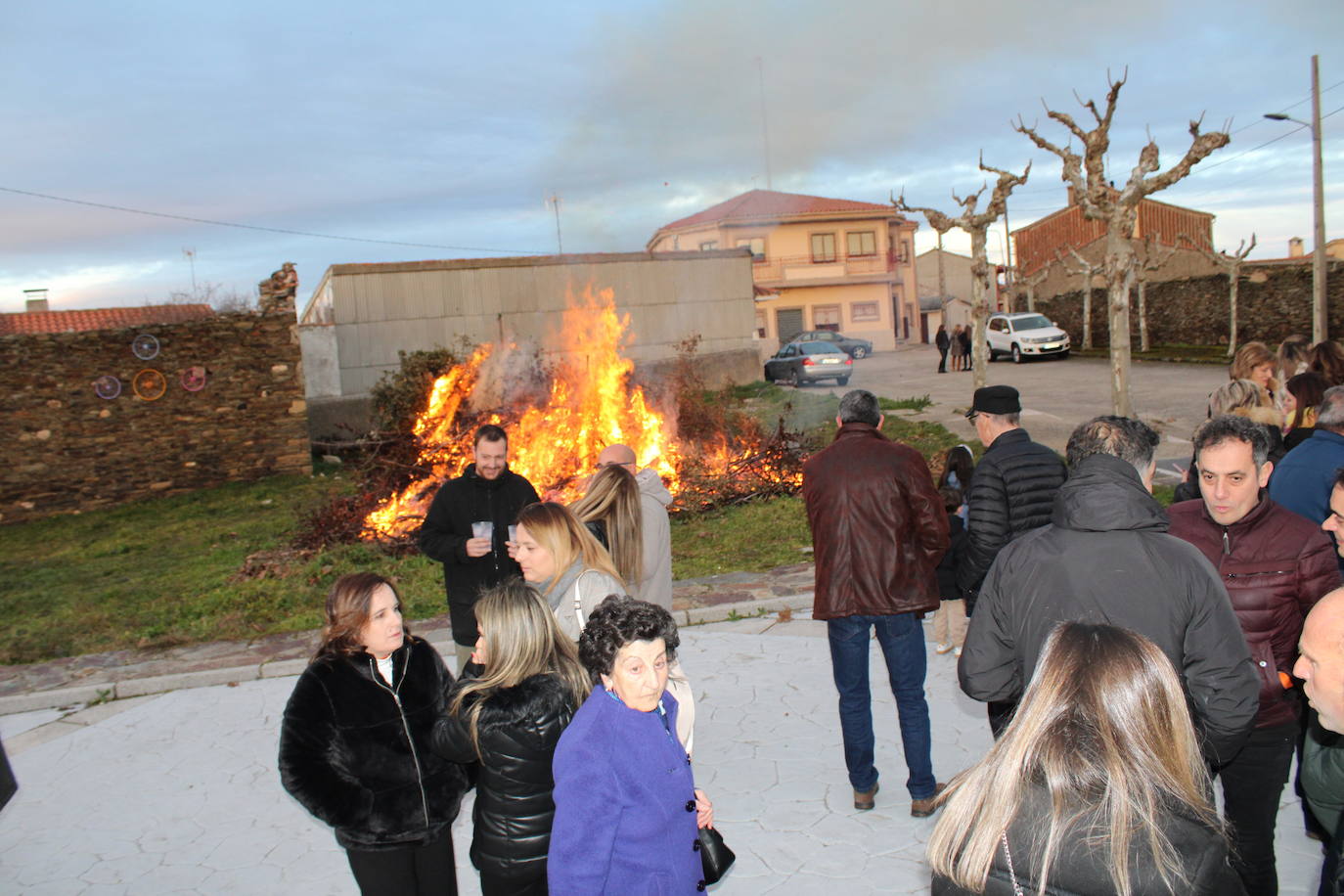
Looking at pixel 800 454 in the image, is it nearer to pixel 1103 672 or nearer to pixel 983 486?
pixel 983 486

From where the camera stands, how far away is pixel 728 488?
1323 cm

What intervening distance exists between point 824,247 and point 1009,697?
4855cm

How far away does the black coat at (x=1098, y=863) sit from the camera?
1.80 meters

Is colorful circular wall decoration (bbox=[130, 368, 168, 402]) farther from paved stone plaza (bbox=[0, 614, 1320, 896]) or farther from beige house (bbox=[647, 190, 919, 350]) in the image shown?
beige house (bbox=[647, 190, 919, 350])

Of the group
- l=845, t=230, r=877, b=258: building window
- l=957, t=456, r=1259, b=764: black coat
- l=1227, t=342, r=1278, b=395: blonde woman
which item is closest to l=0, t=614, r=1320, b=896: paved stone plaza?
l=957, t=456, r=1259, b=764: black coat

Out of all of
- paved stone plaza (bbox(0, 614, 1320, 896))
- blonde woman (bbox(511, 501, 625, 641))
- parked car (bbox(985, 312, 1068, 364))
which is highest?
parked car (bbox(985, 312, 1068, 364))

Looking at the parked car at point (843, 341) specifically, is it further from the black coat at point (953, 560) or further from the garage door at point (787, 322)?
the black coat at point (953, 560)

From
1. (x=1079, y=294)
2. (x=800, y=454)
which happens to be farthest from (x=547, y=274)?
(x=1079, y=294)

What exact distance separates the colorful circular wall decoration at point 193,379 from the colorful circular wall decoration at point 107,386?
1.13 meters

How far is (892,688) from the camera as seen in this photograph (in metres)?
4.80

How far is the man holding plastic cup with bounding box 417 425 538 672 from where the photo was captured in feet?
18.6

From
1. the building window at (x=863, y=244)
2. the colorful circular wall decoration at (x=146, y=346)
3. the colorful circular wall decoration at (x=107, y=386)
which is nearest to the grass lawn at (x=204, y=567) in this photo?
the colorful circular wall decoration at (x=107, y=386)

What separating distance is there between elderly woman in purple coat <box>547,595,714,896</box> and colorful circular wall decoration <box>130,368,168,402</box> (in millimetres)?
18797

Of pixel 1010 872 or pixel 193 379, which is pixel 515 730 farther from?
pixel 193 379
